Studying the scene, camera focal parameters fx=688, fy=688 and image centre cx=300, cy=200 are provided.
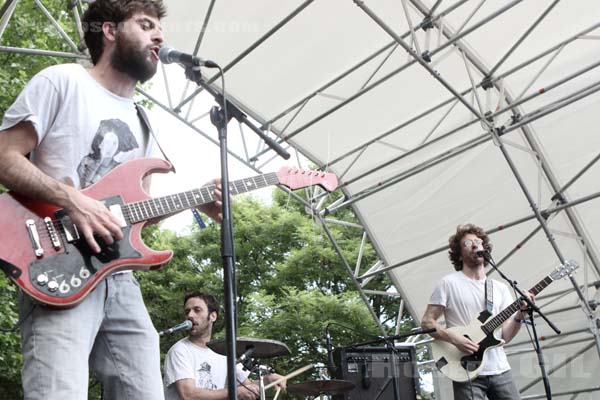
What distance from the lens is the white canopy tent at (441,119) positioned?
23.8ft

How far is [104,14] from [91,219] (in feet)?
2.83

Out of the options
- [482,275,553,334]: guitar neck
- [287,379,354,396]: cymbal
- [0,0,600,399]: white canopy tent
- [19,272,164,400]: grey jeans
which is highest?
[0,0,600,399]: white canopy tent

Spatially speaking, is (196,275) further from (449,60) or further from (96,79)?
(96,79)

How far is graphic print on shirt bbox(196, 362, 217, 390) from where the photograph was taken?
16.9ft

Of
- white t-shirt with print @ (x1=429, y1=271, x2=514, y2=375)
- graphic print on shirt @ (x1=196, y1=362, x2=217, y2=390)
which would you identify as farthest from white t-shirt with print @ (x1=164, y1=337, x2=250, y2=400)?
white t-shirt with print @ (x1=429, y1=271, x2=514, y2=375)

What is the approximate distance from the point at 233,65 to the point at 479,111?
2.77m

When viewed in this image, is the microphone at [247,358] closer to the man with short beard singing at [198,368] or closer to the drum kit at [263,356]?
the drum kit at [263,356]

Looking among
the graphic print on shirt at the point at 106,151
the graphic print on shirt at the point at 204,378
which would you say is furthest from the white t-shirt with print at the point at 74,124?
the graphic print on shirt at the point at 204,378

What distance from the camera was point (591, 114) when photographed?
7645mm

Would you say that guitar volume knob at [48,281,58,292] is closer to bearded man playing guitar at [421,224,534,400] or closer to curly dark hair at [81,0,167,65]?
curly dark hair at [81,0,167,65]

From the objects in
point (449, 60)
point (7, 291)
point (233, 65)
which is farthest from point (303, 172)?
point (7, 291)

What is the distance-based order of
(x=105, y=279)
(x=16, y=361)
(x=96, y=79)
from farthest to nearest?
1. (x=16, y=361)
2. (x=96, y=79)
3. (x=105, y=279)

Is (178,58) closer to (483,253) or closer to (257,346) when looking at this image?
(257,346)

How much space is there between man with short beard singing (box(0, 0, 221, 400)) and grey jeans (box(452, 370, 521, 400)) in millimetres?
3256
